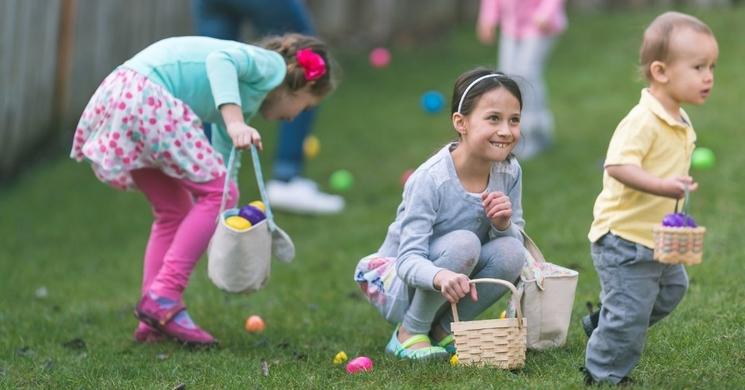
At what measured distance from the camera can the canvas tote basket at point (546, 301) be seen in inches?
155

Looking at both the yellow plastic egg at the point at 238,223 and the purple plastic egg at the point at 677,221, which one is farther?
the yellow plastic egg at the point at 238,223

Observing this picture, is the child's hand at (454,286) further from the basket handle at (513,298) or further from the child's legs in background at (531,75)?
the child's legs in background at (531,75)

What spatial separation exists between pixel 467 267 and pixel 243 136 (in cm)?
92

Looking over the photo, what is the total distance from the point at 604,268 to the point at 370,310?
1879 mm

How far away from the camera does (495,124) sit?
151 inches

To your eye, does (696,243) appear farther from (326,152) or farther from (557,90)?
(557,90)

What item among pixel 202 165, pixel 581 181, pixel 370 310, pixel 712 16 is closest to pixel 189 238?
pixel 202 165

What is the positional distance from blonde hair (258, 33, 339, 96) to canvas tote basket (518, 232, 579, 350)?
1.12m

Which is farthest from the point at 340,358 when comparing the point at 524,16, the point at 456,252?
the point at 524,16

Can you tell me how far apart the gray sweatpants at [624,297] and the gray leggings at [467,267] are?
0.51 m

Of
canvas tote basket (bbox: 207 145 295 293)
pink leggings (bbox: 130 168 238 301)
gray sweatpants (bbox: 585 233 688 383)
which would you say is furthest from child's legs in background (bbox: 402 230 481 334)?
pink leggings (bbox: 130 168 238 301)

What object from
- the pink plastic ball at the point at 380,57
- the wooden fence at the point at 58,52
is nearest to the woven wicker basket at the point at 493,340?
the wooden fence at the point at 58,52

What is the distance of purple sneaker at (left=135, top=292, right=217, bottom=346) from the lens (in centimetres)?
440

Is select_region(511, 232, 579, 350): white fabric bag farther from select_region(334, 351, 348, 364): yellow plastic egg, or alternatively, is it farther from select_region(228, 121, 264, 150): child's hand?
select_region(228, 121, 264, 150): child's hand
